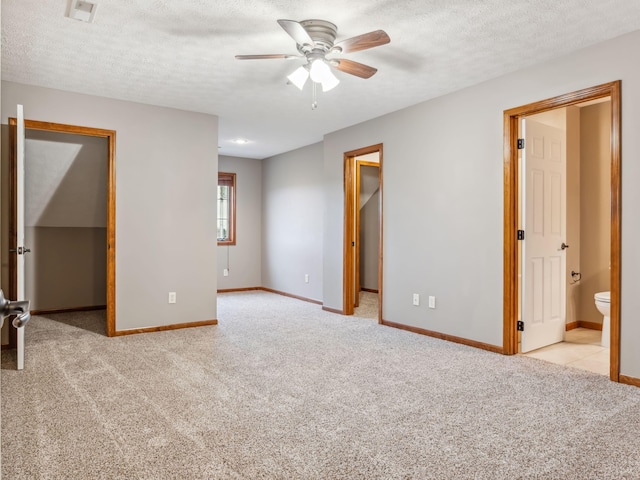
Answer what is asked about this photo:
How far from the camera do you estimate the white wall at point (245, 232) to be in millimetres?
7594

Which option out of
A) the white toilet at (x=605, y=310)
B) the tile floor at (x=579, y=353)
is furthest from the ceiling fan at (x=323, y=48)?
the white toilet at (x=605, y=310)

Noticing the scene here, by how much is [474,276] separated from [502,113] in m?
1.44

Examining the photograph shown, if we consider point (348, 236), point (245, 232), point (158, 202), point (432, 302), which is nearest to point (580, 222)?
point (432, 302)

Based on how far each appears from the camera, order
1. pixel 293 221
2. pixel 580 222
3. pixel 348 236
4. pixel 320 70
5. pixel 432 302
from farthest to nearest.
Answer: pixel 293 221 < pixel 348 236 < pixel 580 222 < pixel 432 302 < pixel 320 70

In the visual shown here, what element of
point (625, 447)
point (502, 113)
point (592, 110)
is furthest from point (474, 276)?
point (592, 110)

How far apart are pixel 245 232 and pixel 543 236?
5.06 meters

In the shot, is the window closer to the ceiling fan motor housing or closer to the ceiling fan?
the ceiling fan

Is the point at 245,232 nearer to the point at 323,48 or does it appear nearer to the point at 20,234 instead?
the point at 20,234

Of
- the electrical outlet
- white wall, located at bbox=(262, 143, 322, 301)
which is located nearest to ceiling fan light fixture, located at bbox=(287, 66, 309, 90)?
the electrical outlet

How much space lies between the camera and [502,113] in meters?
3.77

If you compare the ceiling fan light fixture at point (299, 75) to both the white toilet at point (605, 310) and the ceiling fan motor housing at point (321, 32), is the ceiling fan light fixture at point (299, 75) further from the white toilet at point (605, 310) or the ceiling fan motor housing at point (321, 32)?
the white toilet at point (605, 310)

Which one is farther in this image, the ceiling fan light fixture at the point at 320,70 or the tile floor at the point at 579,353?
the tile floor at the point at 579,353

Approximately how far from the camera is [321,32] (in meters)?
2.84

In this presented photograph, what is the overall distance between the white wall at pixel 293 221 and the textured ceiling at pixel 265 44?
223 cm
